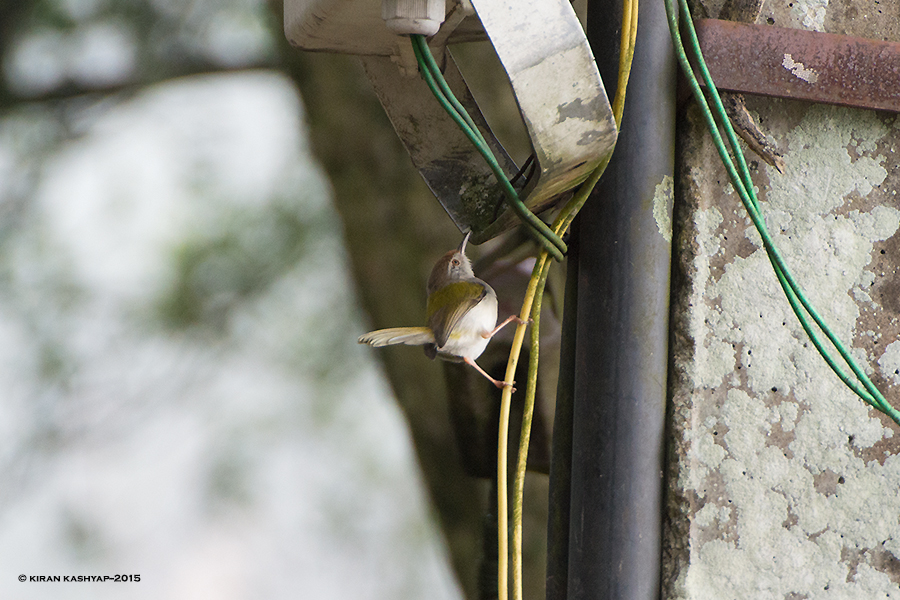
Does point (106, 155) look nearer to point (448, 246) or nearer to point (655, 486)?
point (448, 246)

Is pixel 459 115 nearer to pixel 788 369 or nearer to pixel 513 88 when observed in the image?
pixel 513 88

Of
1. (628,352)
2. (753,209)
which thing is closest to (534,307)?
(628,352)

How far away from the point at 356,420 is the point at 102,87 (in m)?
1.00

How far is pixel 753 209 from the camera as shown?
64 cm

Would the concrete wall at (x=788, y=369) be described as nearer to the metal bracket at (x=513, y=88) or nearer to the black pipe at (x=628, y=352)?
the black pipe at (x=628, y=352)

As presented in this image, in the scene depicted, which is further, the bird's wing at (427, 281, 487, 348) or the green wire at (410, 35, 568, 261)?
the bird's wing at (427, 281, 487, 348)

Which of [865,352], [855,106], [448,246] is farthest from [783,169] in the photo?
[448,246]

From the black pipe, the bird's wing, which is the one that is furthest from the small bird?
the black pipe

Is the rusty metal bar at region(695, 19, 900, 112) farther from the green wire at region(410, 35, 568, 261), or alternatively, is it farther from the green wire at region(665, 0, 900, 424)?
the green wire at region(410, 35, 568, 261)

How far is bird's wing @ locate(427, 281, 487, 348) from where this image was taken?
0.78 m

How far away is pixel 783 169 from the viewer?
28.7 inches

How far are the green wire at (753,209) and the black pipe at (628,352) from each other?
4cm

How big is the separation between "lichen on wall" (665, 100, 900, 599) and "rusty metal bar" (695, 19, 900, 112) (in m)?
0.04

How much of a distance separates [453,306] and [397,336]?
2.9 inches
